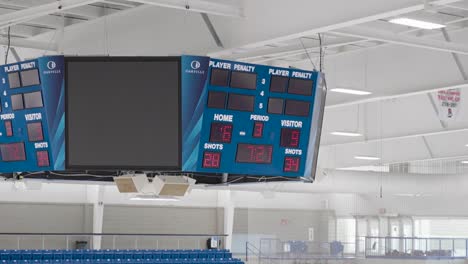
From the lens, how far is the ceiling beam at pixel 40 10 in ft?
40.7

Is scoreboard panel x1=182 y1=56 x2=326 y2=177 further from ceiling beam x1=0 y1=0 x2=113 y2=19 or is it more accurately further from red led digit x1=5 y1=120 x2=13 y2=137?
ceiling beam x1=0 y1=0 x2=113 y2=19

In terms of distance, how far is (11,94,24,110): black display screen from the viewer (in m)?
12.9

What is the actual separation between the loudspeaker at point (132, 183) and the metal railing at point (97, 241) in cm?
1663

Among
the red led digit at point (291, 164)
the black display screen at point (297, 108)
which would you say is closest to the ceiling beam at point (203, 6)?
the black display screen at point (297, 108)

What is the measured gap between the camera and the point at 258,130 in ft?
42.7

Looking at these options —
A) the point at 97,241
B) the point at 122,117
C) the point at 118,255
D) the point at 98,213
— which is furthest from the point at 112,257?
the point at 122,117

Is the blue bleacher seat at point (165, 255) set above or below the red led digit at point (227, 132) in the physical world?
below

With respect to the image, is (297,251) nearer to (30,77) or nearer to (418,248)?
(418,248)

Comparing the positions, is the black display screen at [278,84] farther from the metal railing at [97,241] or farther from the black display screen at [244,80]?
the metal railing at [97,241]

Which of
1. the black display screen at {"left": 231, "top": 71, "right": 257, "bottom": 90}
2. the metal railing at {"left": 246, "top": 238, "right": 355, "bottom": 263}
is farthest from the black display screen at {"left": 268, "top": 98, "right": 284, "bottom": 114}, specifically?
the metal railing at {"left": 246, "top": 238, "right": 355, "bottom": 263}

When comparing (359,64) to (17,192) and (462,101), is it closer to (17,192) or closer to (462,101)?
(462,101)

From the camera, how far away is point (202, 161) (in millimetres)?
12547

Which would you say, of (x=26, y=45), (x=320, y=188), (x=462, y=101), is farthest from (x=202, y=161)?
(x=320, y=188)

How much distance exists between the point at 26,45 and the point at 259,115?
5.93 m
